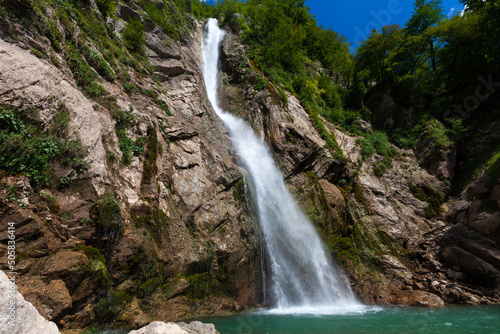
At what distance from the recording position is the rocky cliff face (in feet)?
18.5

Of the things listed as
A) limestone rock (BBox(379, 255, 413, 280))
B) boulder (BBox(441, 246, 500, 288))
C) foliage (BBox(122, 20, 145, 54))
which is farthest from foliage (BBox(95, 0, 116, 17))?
boulder (BBox(441, 246, 500, 288))

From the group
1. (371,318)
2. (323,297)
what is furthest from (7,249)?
(323,297)

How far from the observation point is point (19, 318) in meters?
2.57

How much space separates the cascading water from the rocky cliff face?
0.72 m

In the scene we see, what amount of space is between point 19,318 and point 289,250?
1059cm

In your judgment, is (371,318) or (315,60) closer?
(371,318)

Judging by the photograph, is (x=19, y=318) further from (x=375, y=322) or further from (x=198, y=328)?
(x=375, y=322)

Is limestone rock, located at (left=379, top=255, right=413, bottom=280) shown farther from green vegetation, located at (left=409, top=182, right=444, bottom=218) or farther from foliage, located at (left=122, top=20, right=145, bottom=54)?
foliage, located at (left=122, top=20, right=145, bottom=54)

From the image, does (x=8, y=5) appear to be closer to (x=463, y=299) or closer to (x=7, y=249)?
(x=7, y=249)

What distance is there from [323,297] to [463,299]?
5.91m

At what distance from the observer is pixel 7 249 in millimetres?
4543

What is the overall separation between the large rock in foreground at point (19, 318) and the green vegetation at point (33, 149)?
381 centimetres

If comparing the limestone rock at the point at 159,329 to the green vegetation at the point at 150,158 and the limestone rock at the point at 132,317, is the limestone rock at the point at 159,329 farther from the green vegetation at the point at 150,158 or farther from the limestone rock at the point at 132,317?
the green vegetation at the point at 150,158

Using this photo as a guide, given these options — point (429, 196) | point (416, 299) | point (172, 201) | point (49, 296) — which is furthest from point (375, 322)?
point (429, 196)
